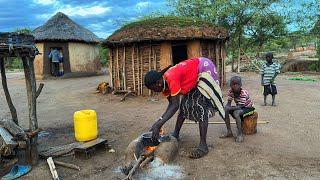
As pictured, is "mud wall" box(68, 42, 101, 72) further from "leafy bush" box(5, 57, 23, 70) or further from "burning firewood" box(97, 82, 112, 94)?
"leafy bush" box(5, 57, 23, 70)

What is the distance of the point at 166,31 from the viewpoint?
13008mm

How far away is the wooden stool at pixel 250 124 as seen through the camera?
24.0 feet

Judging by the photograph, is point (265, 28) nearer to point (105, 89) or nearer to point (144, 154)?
point (105, 89)

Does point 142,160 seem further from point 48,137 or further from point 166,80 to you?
point 48,137

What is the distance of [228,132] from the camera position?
7.29m

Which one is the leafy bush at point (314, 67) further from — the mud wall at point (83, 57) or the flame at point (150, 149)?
the flame at point (150, 149)

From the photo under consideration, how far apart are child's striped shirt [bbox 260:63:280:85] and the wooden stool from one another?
9.31 feet

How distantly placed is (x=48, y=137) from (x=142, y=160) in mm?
3321

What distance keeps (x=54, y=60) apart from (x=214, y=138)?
15973 mm

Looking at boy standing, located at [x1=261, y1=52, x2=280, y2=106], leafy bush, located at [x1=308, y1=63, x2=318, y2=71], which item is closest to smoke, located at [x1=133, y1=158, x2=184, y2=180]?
boy standing, located at [x1=261, y1=52, x2=280, y2=106]

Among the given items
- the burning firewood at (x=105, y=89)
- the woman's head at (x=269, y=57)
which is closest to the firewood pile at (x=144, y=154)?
the woman's head at (x=269, y=57)

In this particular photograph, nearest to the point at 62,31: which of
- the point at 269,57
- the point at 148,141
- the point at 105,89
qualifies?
the point at 105,89

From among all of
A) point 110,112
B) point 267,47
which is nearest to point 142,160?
point 110,112

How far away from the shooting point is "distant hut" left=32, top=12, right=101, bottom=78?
71.2 feet
